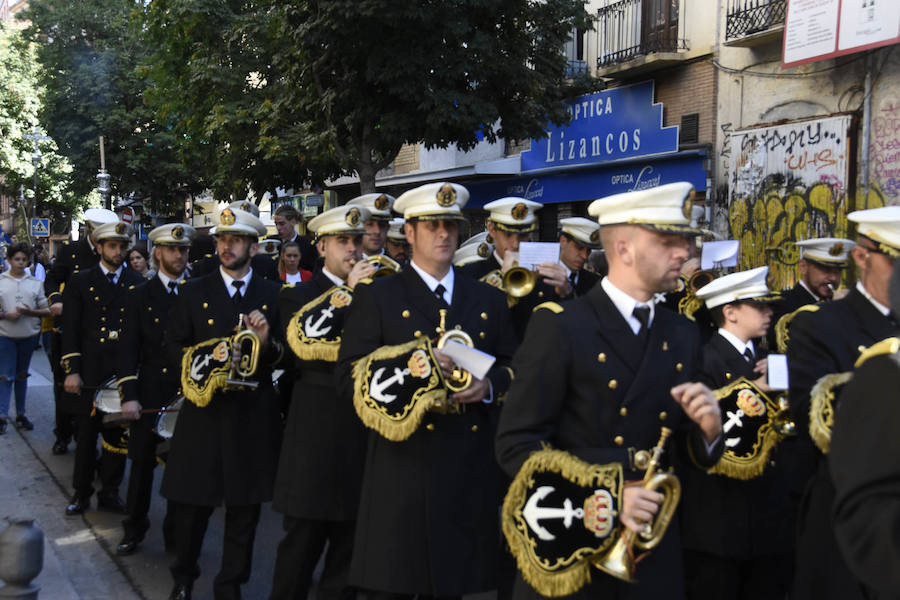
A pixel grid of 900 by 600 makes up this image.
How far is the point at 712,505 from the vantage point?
15.1 feet

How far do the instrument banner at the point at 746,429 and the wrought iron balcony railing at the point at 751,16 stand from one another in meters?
12.3

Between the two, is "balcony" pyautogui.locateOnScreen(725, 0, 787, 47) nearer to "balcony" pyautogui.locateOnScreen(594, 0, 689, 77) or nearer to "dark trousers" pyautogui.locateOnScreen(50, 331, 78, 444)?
"balcony" pyautogui.locateOnScreen(594, 0, 689, 77)

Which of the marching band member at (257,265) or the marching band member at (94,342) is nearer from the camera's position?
the marching band member at (94,342)

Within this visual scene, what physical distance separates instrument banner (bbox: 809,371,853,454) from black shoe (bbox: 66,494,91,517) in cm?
618

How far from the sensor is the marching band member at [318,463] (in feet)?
16.9

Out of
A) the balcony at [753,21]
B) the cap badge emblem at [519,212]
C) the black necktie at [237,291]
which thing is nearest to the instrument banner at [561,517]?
the black necktie at [237,291]

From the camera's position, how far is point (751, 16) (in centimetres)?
1620

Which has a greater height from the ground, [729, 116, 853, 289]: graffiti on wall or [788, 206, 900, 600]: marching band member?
[729, 116, 853, 289]: graffiti on wall

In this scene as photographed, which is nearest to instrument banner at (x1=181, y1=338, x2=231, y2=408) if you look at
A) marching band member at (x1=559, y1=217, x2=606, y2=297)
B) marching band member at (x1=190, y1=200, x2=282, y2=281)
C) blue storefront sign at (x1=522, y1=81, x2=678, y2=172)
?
marching band member at (x1=559, y1=217, x2=606, y2=297)

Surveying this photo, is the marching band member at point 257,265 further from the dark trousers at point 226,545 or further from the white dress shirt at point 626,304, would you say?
the white dress shirt at point 626,304

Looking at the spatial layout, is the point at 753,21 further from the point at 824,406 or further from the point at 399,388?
the point at 399,388

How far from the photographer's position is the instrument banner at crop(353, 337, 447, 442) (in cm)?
399

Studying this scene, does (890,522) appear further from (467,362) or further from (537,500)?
(467,362)

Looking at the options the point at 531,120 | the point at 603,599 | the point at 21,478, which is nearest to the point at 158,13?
the point at 531,120
